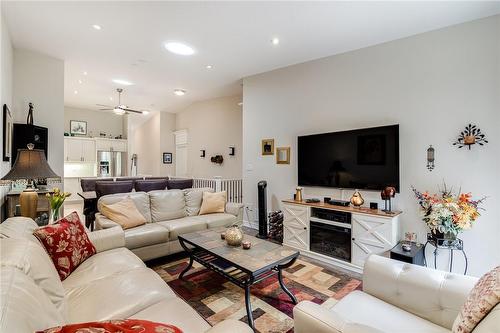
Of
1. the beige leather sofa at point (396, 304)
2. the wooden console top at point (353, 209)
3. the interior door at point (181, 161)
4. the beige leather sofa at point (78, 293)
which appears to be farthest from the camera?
the interior door at point (181, 161)

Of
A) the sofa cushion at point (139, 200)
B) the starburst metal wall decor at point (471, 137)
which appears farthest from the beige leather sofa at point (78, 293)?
the starburst metal wall decor at point (471, 137)

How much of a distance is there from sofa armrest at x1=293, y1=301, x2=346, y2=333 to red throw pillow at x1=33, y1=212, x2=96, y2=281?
5.86 ft

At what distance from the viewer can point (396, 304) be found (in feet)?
5.27

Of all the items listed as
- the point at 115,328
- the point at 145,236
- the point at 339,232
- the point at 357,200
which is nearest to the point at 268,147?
the point at 357,200

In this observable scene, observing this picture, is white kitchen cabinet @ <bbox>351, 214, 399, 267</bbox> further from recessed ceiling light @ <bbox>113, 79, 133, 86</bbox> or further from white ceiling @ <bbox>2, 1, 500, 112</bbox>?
recessed ceiling light @ <bbox>113, 79, 133, 86</bbox>

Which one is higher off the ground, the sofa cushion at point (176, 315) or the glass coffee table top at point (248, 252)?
the glass coffee table top at point (248, 252)

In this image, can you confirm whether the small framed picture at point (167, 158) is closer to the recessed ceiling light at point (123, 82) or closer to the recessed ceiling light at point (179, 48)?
the recessed ceiling light at point (123, 82)

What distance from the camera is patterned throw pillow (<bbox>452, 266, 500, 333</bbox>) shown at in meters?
0.95

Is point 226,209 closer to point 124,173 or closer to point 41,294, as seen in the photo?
point 41,294

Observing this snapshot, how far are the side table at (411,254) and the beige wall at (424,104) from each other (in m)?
0.37

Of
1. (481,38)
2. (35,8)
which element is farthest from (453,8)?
(35,8)

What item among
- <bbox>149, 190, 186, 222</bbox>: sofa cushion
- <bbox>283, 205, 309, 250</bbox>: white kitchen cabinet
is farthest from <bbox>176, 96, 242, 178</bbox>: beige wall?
<bbox>283, 205, 309, 250</bbox>: white kitchen cabinet

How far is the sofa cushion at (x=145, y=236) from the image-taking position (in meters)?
3.02

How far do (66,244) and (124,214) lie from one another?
1.28 metres
